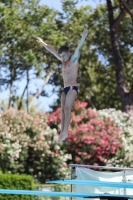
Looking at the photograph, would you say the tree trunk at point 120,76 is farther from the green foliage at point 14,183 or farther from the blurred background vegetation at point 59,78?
the green foliage at point 14,183

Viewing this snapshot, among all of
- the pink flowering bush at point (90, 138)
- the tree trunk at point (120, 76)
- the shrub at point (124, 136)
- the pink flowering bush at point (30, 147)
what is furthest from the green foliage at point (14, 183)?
the tree trunk at point (120, 76)

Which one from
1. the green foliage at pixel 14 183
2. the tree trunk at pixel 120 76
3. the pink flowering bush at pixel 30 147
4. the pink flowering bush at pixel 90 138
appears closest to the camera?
the green foliage at pixel 14 183

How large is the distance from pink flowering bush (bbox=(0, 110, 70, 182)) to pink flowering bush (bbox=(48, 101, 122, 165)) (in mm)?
433

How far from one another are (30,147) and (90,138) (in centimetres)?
181

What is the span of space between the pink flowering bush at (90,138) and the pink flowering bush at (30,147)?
0.43 metres

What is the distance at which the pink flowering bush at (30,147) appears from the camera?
16594 mm

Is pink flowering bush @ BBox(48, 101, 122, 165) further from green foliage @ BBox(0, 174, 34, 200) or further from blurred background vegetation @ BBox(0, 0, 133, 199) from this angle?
green foliage @ BBox(0, 174, 34, 200)

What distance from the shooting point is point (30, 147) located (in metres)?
17.5

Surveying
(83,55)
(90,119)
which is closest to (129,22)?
(83,55)

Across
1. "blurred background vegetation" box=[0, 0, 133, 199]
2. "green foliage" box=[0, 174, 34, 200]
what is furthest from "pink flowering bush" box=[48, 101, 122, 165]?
"green foliage" box=[0, 174, 34, 200]

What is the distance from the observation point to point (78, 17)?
26.0 meters

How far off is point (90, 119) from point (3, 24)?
22.3 ft

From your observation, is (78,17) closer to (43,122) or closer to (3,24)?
(3,24)

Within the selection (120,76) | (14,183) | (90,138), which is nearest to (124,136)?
(90,138)
